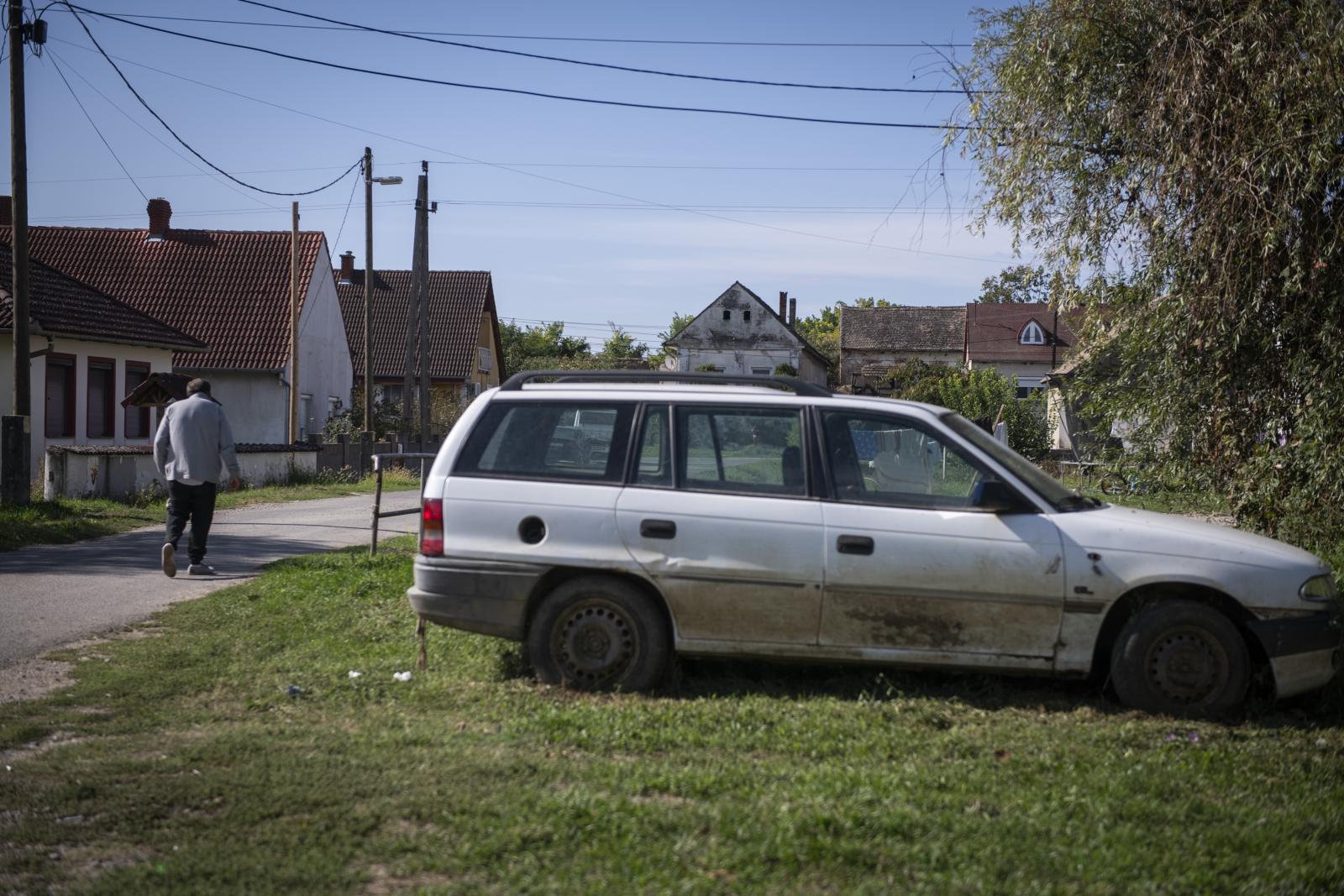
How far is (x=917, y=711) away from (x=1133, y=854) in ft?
6.77

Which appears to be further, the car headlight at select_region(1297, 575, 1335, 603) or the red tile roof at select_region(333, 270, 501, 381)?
the red tile roof at select_region(333, 270, 501, 381)

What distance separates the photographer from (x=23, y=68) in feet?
57.2

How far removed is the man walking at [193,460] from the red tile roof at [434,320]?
126ft

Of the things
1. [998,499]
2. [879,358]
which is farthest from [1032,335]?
[998,499]

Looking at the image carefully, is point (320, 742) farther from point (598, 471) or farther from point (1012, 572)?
point (1012, 572)

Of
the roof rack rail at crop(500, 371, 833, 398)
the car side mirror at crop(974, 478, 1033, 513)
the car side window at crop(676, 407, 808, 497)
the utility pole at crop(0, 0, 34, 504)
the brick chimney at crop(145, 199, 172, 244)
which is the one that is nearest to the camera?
the car side mirror at crop(974, 478, 1033, 513)

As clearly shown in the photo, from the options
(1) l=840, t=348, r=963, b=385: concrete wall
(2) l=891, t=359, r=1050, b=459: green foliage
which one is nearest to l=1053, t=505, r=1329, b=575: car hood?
(2) l=891, t=359, r=1050, b=459: green foliage

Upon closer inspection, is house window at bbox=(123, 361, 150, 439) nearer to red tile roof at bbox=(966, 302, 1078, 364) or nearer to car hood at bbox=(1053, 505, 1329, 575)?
car hood at bbox=(1053, 505, 1329, 575)

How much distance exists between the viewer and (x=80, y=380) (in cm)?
2561

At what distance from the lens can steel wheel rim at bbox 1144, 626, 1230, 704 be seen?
642cm

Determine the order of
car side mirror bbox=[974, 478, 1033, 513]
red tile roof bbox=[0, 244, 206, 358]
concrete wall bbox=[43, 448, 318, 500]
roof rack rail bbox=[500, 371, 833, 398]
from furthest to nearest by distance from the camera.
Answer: red tile roof bbox=[0, 244, 206, 358]
concrete wall bbox=[43, 448, 318, 500]
roof rack rail bbox=[500, 371, 833, 398]
car side mirror bbox=[974, 478, 1033, 513]

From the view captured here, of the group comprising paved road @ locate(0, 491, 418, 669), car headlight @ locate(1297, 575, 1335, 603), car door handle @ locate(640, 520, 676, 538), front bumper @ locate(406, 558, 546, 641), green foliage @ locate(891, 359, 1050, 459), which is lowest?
paved road @ locate(0, 491, 418, 669)

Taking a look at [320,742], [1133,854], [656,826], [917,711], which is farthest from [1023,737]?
[320,742]

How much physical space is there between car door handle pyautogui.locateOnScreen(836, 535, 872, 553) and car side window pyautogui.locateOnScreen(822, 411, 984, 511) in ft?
0.78
